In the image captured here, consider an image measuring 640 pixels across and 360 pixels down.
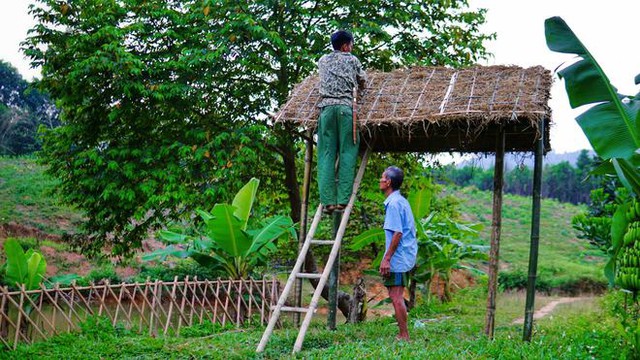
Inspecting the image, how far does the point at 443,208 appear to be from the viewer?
12789 mm

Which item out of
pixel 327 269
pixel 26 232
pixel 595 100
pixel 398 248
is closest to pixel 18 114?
pixel 26 232

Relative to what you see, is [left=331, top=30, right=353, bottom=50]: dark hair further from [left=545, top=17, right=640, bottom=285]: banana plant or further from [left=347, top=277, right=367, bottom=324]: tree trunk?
[left=347, top=277, right=367, bottom=324]: tree trunk

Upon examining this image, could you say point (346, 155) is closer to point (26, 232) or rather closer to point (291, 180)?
point (291, 180)

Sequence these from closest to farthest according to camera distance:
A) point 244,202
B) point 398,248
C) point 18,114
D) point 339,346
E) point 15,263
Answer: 1. point 339,346
2. point 398,248
3. point 15,263
4. point 244,202
5. point 18,114

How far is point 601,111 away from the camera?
245 inches

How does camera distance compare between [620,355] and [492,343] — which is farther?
[492,343]

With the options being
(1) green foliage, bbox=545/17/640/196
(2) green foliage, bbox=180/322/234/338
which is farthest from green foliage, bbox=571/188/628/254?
(2) green foliage, bbox=180/322/234/338

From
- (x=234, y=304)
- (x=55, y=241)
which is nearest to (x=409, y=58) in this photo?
(x=234, y=304)

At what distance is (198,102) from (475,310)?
615 cm

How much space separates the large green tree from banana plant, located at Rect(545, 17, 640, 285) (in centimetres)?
473

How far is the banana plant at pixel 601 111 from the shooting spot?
20.0 ft

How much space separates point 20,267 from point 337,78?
4206 millimetres

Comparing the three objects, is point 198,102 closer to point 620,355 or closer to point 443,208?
point 443,208

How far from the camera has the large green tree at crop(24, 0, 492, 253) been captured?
10227mm
